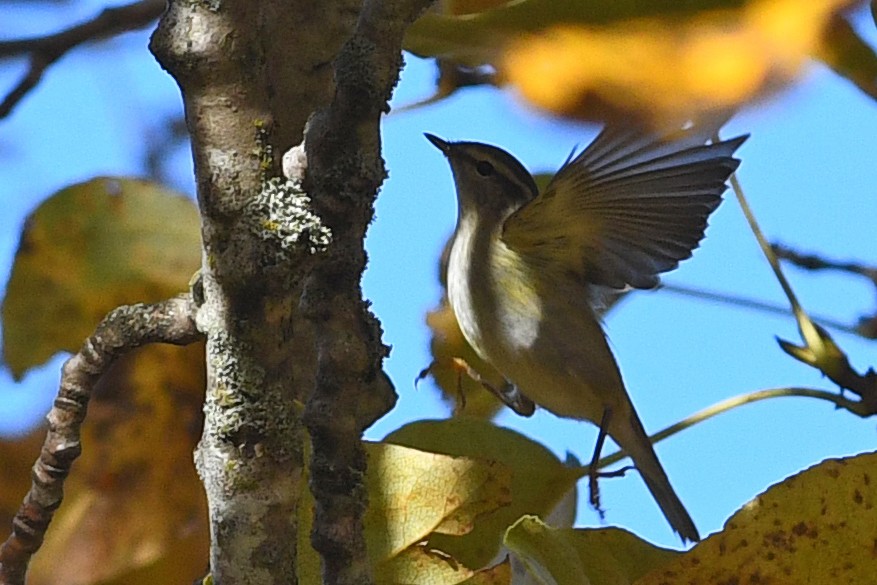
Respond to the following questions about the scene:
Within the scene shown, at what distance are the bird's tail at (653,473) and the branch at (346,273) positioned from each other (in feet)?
3.69

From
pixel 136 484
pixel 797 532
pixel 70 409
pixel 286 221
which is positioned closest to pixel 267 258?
pixel 286 221

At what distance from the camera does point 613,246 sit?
5.78ft

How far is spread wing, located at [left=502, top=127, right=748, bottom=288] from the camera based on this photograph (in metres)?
1.63

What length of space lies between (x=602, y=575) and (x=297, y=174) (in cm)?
31

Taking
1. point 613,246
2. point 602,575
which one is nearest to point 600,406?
point 613,246

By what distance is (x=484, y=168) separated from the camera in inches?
78.4

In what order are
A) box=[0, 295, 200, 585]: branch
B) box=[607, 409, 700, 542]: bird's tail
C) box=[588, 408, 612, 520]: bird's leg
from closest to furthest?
box=[0, 295, 200, 585]: branch, box=[588, 408, 612, 520]: bird's leg, box=[607, 409, 700, 542]: bird's tail

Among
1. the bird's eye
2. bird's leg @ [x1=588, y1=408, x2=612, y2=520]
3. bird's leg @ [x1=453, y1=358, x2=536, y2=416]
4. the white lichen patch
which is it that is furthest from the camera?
the bird's eye

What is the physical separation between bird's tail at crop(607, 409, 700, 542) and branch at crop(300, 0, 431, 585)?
1124mm

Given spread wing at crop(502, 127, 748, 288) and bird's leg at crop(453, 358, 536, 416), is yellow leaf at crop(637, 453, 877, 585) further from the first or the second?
spread wing at crop(502, 127, 748, 288)

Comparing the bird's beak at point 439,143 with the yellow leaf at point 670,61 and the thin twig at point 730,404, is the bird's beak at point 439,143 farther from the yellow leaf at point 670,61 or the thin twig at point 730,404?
the thin twig at point 730,404

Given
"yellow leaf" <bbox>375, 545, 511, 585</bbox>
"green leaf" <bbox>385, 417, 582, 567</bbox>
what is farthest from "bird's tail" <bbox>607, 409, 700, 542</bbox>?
"yellow leaf" <bbox>375, 545, 511, 585</bbox>

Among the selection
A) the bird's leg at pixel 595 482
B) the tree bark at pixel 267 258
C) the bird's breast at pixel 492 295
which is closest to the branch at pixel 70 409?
the tree bark at pixel 267 258

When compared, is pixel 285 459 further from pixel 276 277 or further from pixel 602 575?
pixel 602 575
